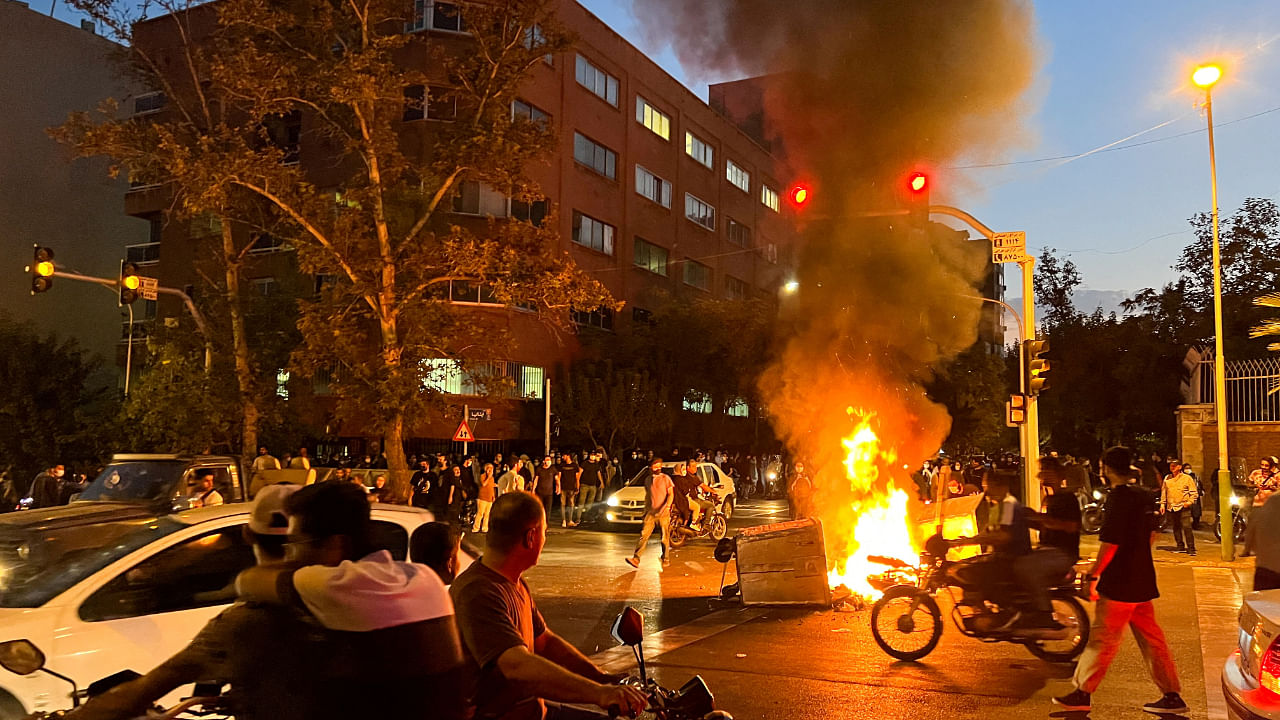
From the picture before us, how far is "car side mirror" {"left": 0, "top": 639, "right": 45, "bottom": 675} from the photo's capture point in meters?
3.00

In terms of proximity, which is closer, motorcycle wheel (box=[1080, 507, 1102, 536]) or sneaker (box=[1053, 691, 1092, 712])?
sneaker (box=[1053, 691, 1092, 712])

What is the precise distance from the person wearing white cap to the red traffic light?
1026 centimetres

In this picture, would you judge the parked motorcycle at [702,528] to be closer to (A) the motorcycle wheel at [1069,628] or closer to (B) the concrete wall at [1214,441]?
(A) the motorcycle wheel at [1069,628]

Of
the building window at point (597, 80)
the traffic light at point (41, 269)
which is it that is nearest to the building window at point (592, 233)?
the building window at point (597, 80)

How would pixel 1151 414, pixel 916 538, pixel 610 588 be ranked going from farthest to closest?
pixel 1151 414 < pixel 916 538 < pixel 610 588

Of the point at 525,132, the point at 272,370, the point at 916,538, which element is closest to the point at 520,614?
the point at 916,538

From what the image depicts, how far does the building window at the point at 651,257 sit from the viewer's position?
38.2 m

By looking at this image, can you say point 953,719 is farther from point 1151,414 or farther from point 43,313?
point 43,313

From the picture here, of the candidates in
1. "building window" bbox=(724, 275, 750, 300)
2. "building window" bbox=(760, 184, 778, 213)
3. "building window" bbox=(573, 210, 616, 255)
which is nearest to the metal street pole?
"building window" bbox=(573, 210, 616, 255)

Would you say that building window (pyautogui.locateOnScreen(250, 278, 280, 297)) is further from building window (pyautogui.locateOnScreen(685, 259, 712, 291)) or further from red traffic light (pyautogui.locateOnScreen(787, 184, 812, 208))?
red traffic light (pyautogui.locateOnScreen(787, 184, 812, 208))

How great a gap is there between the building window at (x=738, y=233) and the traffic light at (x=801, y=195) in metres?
34.4

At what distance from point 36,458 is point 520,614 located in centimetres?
2963

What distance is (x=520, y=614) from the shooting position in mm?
3172

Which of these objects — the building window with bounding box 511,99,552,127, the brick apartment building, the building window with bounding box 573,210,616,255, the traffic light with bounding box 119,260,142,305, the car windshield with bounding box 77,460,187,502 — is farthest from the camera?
the building window with bounding box 573,210,616,255
